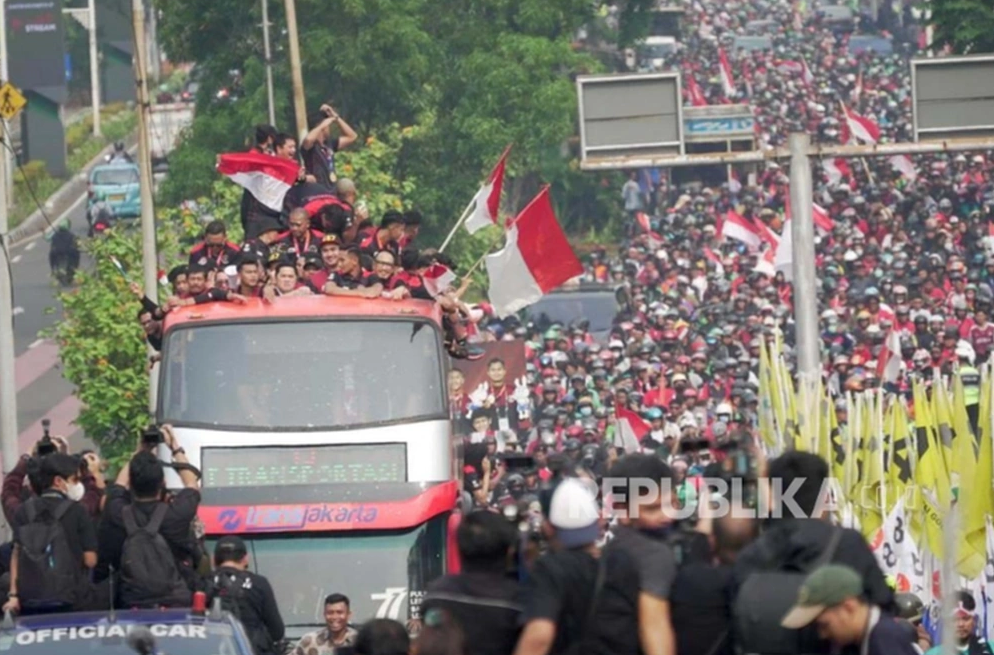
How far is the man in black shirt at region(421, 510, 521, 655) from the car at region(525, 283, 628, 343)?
26.5 meters

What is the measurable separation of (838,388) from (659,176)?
3102 centimetres

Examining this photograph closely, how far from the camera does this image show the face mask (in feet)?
44.3

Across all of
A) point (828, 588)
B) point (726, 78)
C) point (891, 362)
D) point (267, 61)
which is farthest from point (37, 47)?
point (828, 588)

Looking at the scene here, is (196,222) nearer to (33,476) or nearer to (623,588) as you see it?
(33,476)

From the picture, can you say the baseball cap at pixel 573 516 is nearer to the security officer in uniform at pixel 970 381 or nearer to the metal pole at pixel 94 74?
the security officer in uniform at pixel 970 381

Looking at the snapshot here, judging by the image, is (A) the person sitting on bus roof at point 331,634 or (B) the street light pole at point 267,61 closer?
(A) the person sitting on bus roof at point 331,634

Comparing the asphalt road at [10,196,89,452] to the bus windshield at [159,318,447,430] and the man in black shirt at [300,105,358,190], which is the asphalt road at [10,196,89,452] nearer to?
the man in black shirt at [300,105,358,190]

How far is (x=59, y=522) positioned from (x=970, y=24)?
2860 cm

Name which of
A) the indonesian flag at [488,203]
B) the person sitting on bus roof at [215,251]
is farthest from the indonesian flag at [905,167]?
the person sitting on bus roof at [215,251]

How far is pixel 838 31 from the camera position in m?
84.8

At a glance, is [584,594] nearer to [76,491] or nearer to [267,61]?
[76,491]

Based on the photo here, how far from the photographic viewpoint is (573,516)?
911cm

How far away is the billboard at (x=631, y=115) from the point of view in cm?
2645

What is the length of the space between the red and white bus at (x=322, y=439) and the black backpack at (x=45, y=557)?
94.1 inches
